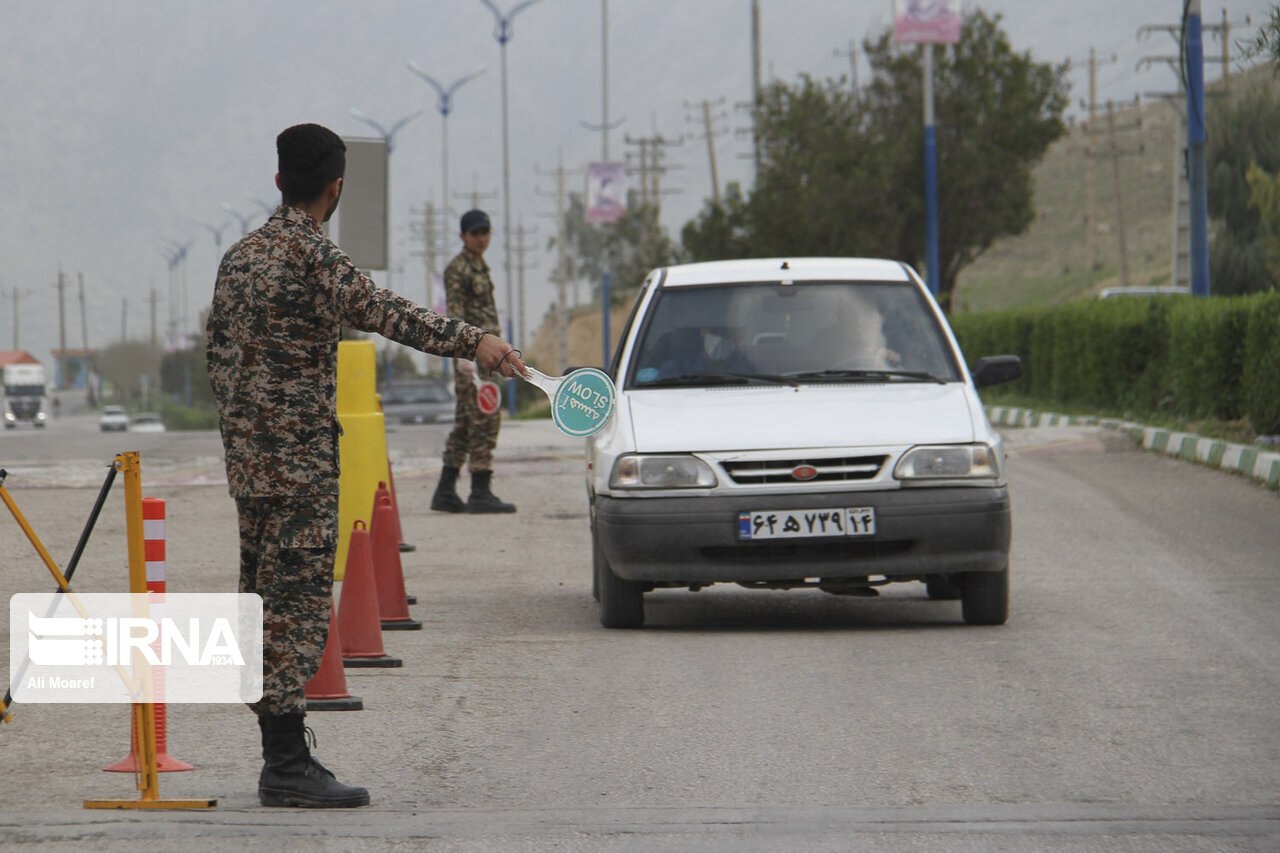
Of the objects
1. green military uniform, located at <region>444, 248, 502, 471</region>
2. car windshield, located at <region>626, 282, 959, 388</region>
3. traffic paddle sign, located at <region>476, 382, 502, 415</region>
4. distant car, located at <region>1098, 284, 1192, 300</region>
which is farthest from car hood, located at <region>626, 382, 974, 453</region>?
distant car, located at <region>1098, 284, 1192, 300</region>

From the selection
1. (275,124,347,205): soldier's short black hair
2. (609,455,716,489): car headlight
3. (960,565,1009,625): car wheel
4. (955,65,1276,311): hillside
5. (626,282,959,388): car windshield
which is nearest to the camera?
(275,124,347,205): soldier's short black hair

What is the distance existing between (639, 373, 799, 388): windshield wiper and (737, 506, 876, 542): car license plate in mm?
1001

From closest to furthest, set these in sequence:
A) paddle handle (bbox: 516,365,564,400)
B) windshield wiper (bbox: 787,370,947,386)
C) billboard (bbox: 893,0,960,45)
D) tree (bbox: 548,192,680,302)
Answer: paddle handle (bbox: 516,365,564,400)
windshield wiper (bbox: 787,370,947,386)
billboard (bbox: 893,0,960,45)
tree (bbox: 548,192,680,302)

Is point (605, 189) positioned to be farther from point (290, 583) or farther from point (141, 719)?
point (141, 719)

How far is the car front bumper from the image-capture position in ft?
26.1

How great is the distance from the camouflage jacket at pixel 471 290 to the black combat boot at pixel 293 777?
8265 millimetres

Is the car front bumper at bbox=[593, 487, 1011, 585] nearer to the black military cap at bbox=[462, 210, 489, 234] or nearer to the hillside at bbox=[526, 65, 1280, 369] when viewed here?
the black military cap at bbox=[462, 210, 489, 234]

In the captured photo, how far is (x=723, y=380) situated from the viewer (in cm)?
888

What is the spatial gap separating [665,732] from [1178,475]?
36.5 ft

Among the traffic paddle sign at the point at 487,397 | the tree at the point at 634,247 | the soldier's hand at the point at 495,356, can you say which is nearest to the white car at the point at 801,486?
the soldier's hand at the point at 495,356

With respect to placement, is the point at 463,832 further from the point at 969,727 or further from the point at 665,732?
the point at 969,727

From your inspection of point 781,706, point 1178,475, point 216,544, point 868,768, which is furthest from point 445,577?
point 1178,475

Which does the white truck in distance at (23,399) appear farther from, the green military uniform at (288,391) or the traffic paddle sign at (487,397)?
the green military uniform at (288,391)

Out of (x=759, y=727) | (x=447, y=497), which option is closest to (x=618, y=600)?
(x=759, y=727)
